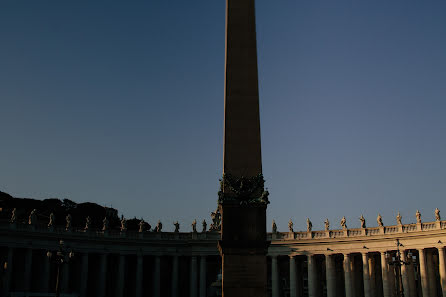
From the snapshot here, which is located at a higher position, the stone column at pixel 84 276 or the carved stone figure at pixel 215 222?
the carved stone figure at pixel 215 222

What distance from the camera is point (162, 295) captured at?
69750 millimetres

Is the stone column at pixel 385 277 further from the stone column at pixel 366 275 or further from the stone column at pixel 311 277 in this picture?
the stone column at pixel 311 277

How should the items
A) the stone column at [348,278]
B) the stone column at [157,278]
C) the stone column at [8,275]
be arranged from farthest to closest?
the stone column at [157,278] < the stone column at [348,278] < the stone column at [8,275]

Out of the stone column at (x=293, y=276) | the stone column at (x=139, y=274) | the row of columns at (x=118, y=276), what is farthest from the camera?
the stone column at (x=293, y=276)

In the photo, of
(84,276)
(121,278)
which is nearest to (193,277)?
(121,278)

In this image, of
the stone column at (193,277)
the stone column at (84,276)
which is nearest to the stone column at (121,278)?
the stone column at (84,276)

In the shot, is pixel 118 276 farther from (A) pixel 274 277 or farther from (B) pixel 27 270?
(A) pixel 274 277

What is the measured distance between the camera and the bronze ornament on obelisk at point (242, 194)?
2145 cm

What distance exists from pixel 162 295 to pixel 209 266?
8773mm

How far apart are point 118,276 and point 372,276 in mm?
31850

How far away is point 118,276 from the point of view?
209 feet

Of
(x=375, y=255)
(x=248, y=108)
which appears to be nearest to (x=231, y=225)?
(x=248, y=108)

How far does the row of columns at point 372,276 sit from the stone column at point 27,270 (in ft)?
95.7

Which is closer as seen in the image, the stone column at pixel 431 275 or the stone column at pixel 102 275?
the stone column at pixel 431 275
